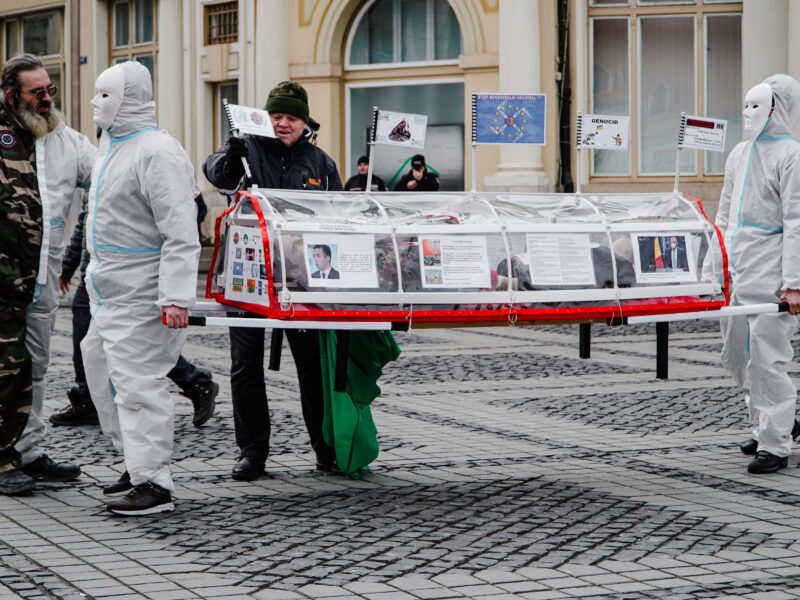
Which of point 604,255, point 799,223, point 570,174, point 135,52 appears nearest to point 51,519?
point 604,255

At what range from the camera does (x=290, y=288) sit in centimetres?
640

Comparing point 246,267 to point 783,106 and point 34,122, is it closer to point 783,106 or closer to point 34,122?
point 34,122

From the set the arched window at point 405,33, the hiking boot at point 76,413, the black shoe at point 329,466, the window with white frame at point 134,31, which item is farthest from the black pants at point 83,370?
the window with white frame at point 134,31

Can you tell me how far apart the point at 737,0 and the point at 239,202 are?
56.7 ft

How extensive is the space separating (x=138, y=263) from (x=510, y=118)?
2.33 metres

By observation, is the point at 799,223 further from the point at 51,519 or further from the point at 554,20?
the point at 554,20

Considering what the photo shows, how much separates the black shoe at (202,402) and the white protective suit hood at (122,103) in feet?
8.83

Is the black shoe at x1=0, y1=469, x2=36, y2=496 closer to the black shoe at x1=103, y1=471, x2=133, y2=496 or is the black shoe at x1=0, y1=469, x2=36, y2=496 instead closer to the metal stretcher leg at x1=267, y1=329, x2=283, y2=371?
the black shoe at x1=103, y1=471, x2=133, y2=496

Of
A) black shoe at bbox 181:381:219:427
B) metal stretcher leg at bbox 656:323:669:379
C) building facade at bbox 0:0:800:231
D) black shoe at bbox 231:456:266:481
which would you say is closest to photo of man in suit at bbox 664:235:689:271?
metal stretcher leg at bbox 656:323:669:379

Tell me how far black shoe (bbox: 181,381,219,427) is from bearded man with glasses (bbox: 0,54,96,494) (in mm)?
1719

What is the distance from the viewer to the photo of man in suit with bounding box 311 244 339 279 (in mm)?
6445

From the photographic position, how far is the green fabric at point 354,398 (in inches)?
279

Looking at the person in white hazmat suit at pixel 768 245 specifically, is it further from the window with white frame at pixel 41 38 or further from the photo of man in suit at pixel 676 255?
the window with white frame at pixel 41 38

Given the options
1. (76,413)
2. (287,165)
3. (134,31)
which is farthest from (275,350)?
(134,31)
